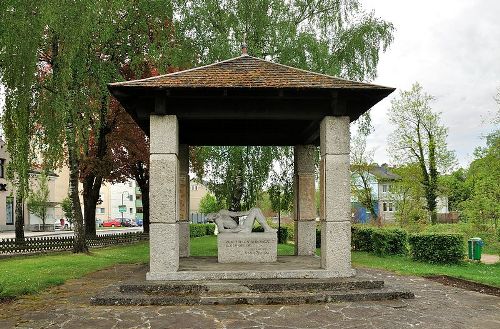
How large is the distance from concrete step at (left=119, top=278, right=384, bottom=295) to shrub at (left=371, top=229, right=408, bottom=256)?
36.0 ft

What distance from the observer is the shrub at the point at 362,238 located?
2156 centimetres

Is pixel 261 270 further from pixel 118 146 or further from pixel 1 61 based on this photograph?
pixel 118 146

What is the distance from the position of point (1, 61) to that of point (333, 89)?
712cm

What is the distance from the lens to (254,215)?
12820 millimetres

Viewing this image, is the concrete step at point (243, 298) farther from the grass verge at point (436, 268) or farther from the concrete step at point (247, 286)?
the grass verge at point (436, 268)

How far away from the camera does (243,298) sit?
29.3ft

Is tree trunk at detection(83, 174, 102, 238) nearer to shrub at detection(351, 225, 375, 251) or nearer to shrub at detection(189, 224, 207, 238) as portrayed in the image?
shrub at detection(189, 224, 207, 238)

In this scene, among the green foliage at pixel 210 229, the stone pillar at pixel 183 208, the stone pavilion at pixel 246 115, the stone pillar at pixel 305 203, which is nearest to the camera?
the stone pavilion at pixel 246 115

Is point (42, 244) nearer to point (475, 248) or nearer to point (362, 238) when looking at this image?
point (362, 238)

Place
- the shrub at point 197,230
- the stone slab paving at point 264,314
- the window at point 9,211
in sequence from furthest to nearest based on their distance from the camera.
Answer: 1. the window at point 9,211
2. the shrub at point 197,230
3. the stone slab paving at point 264,314

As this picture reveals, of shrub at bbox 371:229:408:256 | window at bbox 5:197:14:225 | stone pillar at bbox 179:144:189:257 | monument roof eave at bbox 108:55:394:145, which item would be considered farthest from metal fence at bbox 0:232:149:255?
window at bbox 5:197:14:225

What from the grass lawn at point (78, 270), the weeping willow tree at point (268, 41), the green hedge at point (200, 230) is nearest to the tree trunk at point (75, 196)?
the grass lawn at point (78, 270)

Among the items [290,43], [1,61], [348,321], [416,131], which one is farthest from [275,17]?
[416,131]

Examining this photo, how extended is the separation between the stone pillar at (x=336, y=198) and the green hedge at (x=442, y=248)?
26.0 ft
